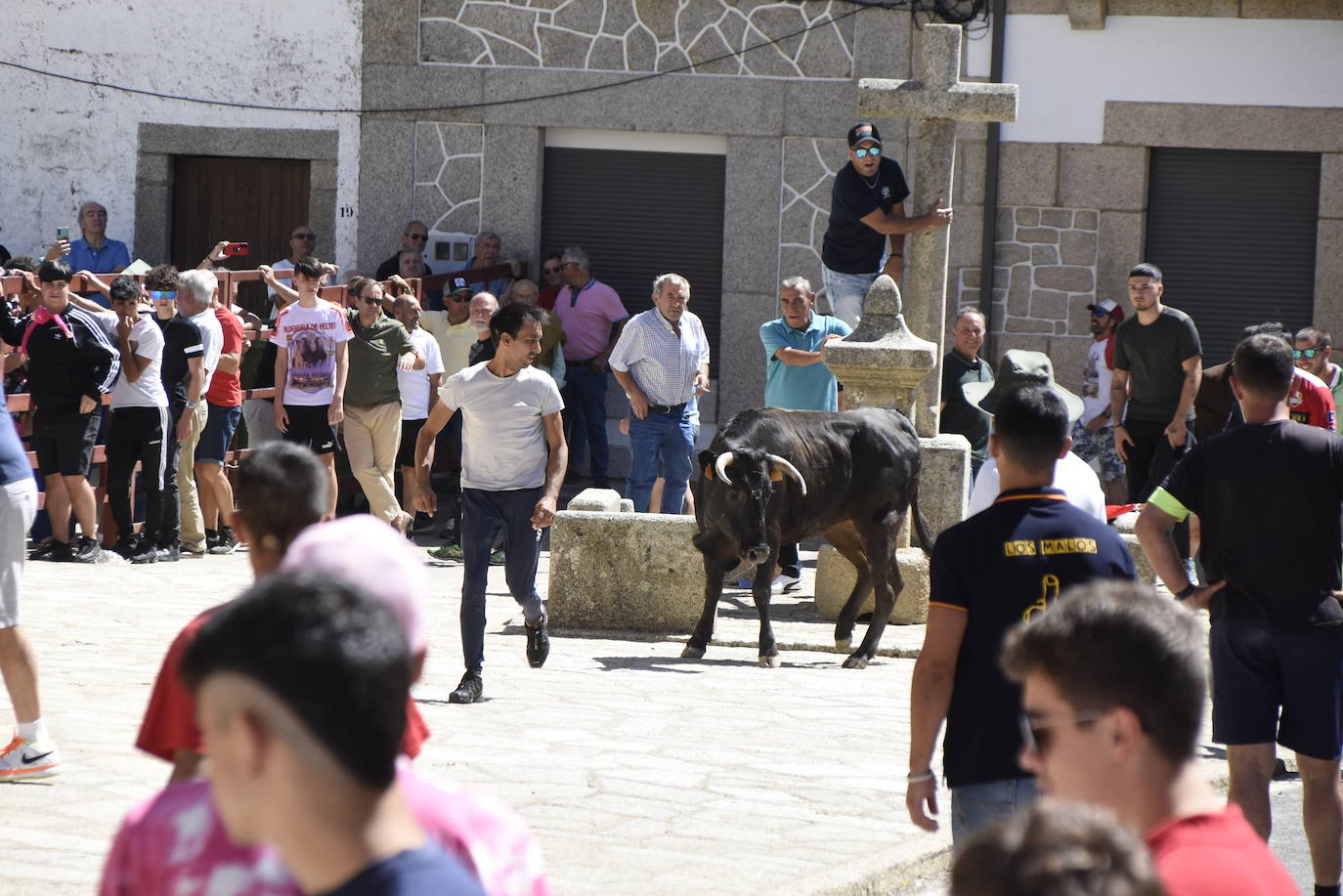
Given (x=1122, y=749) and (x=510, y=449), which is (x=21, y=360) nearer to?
(x=510, y=449)

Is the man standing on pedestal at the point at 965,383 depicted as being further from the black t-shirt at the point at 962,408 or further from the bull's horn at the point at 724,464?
the bull's horn at the point at 724,464

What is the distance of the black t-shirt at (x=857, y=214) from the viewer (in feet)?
37.4

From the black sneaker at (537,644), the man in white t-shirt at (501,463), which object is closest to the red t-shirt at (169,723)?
the man in white t-shirt at (501,463)

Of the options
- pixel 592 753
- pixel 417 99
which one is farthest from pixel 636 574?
pixel 417 99

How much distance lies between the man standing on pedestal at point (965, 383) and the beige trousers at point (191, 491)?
488 centimetres

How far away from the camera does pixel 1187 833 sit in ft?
7.79

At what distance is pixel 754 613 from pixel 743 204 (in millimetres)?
6042

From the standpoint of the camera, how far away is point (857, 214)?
11.4 metres

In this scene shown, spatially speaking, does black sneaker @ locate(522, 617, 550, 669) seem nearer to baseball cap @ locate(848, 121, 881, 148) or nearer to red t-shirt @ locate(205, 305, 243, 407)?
baseball cap @ locate(848, 121, 881, 148)

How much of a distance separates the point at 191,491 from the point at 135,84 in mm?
5842

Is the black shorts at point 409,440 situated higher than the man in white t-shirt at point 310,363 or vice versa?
the man in white t-shirt at point 310,363

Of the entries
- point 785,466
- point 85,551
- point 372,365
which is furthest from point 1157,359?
point 85,551

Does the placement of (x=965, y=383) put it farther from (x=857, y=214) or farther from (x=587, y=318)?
(x=587, y=318)

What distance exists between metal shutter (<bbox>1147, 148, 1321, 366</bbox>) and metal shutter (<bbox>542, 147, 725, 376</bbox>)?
151 inches
